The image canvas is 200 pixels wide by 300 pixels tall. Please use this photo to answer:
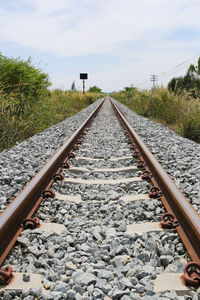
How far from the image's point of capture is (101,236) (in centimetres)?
231

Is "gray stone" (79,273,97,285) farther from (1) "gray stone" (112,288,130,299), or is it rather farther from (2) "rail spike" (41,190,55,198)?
(2) "rail spike" (41,190,55,198)

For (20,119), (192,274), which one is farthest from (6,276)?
(20,119)

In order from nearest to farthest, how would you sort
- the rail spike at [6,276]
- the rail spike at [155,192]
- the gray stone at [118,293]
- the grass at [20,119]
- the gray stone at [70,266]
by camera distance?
1. the gray stone at [118,293]
2. the rail spike at [6,276]
3. the gray stone at [70,266]
4. the rail spike at [155,192]
5. the grass at [20,119]

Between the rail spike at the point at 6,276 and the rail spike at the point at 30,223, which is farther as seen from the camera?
the rail spike at the point at 30,223

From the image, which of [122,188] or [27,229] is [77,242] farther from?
[122,188]

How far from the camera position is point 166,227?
2402mm

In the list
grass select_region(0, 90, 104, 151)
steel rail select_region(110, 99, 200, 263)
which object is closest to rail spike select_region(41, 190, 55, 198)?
steel rail select_region(110, 99, 200, 263)

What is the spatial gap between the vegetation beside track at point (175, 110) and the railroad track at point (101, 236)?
3849 mm

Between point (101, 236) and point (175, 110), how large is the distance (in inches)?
317

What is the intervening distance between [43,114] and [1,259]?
22.3 feet

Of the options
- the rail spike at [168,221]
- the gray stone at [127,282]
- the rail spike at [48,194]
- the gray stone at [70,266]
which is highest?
the rail spike at [48,194]

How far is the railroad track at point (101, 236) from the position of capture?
1.74 meters

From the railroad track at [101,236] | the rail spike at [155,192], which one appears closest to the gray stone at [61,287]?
the railroad track at [101,236]

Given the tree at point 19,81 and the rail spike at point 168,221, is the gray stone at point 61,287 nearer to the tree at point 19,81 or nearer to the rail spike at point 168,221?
the rail spike at point 168,221
